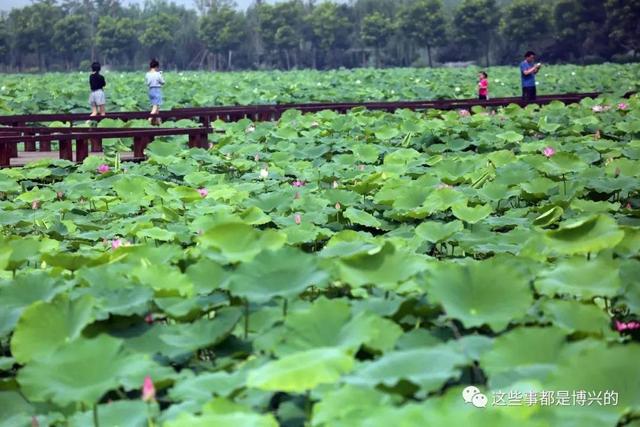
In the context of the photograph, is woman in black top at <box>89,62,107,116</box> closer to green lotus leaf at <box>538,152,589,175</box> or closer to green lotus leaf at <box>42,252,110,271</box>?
green lotus leaf at <box>538,152,589,175</box>

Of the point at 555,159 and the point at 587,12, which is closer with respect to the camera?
the point at 555,159

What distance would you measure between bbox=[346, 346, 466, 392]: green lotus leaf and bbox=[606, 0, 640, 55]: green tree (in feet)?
141

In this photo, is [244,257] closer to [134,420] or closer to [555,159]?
[134,420]

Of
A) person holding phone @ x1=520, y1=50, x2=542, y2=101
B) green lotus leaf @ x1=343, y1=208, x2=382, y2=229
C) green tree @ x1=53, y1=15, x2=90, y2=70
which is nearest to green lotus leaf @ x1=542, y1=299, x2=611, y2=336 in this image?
green lotus leaf @ x1=343, y1=208, x2=382, y2=229

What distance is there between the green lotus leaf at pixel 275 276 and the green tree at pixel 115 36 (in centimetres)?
6627

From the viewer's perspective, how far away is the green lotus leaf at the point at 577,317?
61.3 inches

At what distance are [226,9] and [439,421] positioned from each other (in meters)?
67.4

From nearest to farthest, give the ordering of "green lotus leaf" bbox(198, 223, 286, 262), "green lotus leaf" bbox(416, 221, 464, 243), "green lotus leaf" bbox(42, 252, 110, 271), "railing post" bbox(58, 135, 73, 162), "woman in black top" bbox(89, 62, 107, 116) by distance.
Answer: "green lotus leaf" bbox(198, 223, 286, 262) → "green lotus leaf" bbox(42, 252, 110, 271) → "green lotus leaf" bbox(416, 221, 464, 243) → "railing post" bbox(58, 135, 73, 162) → "woman in black top" bbox(89, 62, 107, 116)

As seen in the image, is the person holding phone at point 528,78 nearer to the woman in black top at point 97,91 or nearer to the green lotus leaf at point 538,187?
the woman in black top at point 97,91

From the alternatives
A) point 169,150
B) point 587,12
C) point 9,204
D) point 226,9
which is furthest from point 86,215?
point 226,9

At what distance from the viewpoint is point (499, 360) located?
1.37 metres

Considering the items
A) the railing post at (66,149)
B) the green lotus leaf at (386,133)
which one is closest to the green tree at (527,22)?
the green lotus leaf at (386,133)

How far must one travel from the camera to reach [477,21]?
5356 cm

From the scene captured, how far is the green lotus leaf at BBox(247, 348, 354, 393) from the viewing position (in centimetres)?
120
